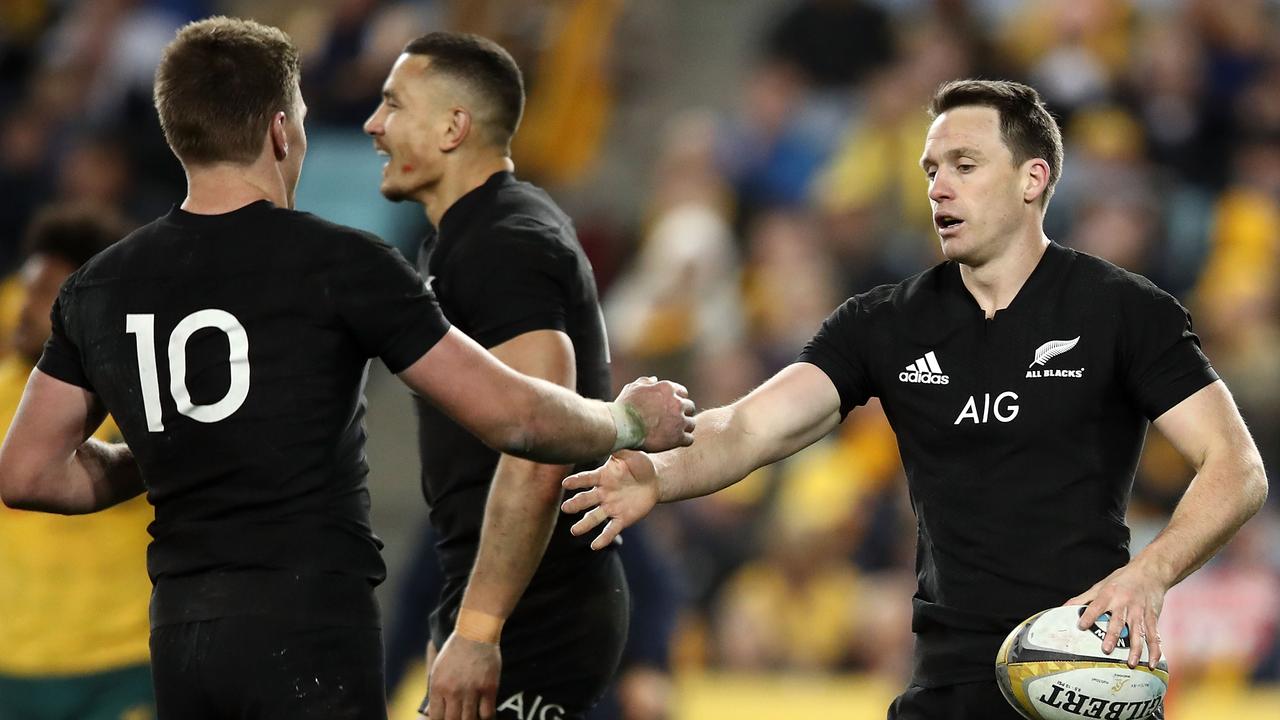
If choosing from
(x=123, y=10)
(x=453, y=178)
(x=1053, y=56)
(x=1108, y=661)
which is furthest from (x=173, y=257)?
(x=123, y=10)

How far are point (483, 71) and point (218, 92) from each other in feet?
4.38

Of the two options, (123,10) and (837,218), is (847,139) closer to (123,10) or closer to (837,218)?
(837,218)

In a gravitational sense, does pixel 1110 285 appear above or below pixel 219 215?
above

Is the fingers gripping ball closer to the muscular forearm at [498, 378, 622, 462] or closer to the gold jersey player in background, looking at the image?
the muscular forearm at [498, 378, 622, 462]

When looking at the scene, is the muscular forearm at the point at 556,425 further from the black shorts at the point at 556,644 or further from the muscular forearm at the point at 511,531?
the black shorts at the point at 556,644

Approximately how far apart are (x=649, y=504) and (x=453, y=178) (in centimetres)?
132

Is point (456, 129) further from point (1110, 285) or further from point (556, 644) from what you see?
point (1110, 285)

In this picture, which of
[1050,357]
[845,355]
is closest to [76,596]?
[845,355]

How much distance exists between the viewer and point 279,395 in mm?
3699

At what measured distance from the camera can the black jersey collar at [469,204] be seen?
15.8 feet

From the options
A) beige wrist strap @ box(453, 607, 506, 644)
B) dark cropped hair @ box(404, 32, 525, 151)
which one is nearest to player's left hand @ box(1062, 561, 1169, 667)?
beige wrist strap @ box(453, 607, 506, 644)

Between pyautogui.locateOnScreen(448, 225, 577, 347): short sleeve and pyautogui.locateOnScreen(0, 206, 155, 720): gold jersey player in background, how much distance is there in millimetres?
1541

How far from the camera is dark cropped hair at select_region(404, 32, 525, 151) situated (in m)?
5.03

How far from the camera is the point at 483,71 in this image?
504 centimetres
